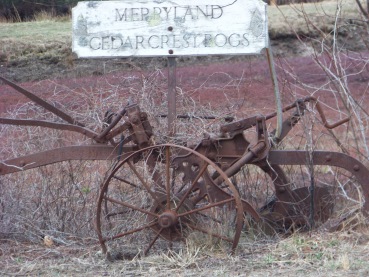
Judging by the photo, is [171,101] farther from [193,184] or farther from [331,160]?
[331,160]

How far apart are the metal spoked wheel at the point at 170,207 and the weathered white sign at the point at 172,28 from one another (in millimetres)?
874

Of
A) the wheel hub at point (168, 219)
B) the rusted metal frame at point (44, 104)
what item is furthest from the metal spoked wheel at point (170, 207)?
the rusted metal frame at point (44, 104)

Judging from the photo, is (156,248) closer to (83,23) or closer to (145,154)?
(145,154)

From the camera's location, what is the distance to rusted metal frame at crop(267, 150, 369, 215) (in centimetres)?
627

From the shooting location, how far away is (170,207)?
19.2ft

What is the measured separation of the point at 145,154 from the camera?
6.16 m

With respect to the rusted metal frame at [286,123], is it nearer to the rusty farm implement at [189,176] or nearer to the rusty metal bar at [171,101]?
the rusty farm implement at [189,176]

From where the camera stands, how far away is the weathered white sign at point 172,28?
20.8 feet

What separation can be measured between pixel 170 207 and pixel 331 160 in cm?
140

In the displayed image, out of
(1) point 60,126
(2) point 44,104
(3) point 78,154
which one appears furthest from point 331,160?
(2) point 44,104

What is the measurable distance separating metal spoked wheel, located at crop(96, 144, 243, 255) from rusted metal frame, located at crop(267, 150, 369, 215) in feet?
1.68

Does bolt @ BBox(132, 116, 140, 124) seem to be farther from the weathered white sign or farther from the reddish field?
the reddish field

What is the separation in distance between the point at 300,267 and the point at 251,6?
84.2 inches

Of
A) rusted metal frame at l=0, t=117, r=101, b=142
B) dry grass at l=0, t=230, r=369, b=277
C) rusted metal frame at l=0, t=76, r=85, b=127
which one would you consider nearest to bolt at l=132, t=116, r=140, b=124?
rusted metal frame at l=0, t=117, r=101, b=142
